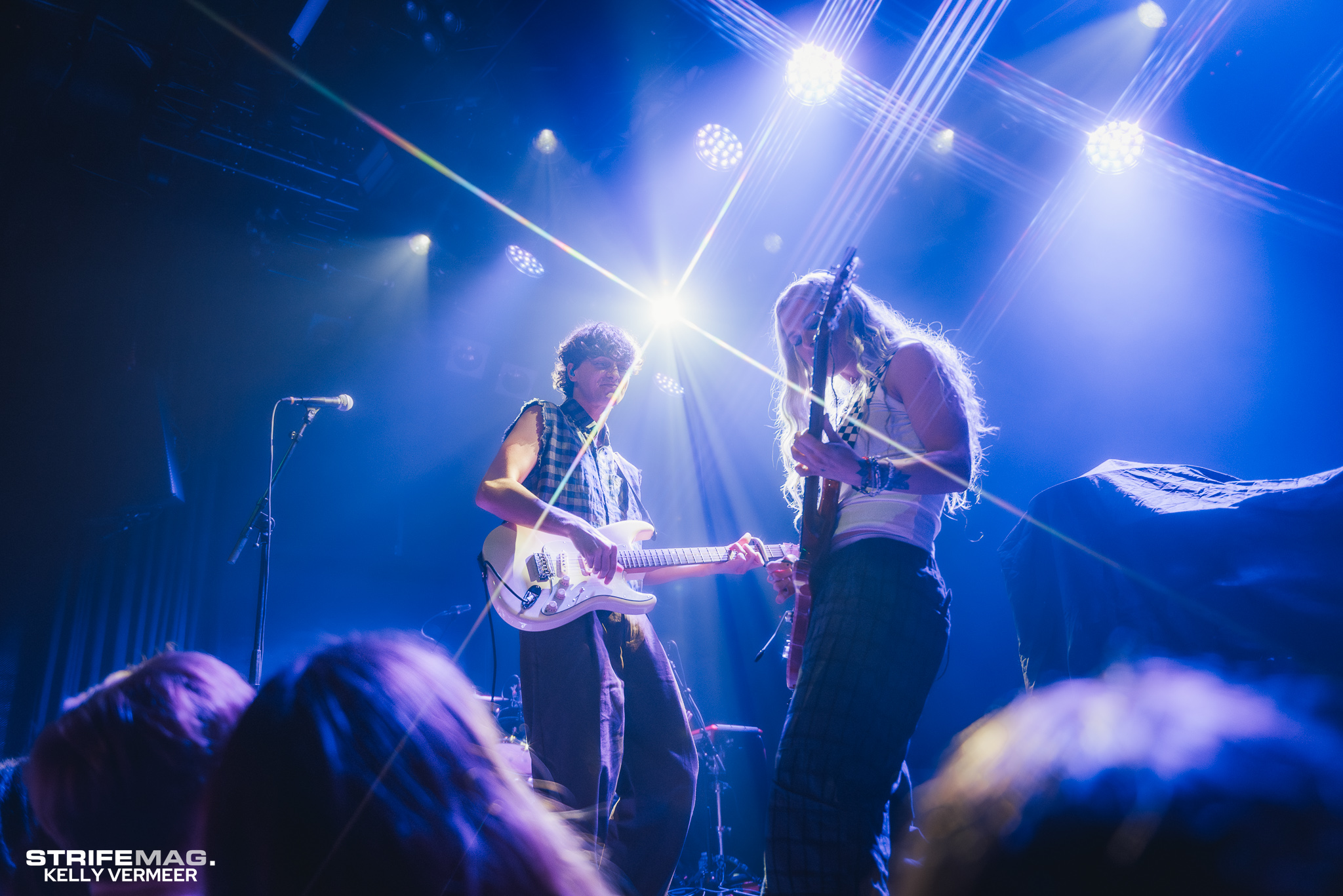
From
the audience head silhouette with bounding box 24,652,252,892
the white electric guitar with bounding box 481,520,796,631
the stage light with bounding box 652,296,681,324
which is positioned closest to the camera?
the audience head silhouette with bounding box 24,652,252,892

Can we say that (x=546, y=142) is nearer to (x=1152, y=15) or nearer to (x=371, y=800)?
(x=1152, y=15)

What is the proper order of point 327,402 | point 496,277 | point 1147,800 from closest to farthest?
point 1147,800 → point 327,402 → point 496,277

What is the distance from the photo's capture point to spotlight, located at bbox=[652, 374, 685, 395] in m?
8.34

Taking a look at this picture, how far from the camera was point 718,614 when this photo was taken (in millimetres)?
8266

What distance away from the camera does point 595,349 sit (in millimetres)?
3764

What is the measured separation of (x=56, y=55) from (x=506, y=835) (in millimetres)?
7441

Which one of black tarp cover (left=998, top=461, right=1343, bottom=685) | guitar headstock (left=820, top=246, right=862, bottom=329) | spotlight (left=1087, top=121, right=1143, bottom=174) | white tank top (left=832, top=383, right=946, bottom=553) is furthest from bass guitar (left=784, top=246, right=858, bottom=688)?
spotlight (left=1087, top=121, right=1143, bottom=174)

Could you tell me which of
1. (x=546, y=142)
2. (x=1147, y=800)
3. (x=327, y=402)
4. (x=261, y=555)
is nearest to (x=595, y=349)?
(x=327, y=402)

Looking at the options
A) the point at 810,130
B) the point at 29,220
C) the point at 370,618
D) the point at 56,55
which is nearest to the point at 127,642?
the point at 370,618

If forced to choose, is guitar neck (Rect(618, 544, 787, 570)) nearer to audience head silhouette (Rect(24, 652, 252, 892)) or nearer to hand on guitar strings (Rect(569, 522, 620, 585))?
hand on guitar strings (Rect(569, 522, 620, 585))

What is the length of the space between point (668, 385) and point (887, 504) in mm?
6448

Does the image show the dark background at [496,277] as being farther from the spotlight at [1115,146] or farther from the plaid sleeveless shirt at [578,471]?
the plaid sleeveless shirt at [578,471]

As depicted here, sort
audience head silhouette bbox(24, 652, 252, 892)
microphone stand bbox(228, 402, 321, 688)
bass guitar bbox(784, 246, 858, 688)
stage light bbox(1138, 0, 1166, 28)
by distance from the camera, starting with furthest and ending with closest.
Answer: stage light bbox(1138, 0, 1166, 28), microphone stand bbox(228, 402, 321, 688), bass guitar bbox(784, 246, 858, 688), audience head silhouette bbox(24, 652, 252, 892)

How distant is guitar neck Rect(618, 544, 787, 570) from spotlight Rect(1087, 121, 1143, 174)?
4.17m
